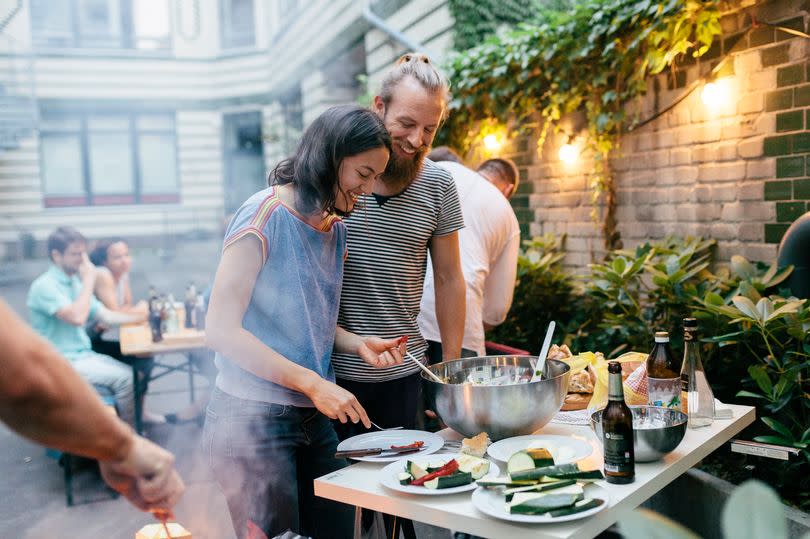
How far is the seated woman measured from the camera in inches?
220

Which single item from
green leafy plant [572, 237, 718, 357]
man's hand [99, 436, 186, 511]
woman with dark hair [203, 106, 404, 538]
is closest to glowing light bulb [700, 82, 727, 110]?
green leafy plant [572, 237, 718, 357]

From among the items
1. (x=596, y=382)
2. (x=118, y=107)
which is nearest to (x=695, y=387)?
(x=596, y=382)

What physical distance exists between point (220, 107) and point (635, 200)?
10.2 ft

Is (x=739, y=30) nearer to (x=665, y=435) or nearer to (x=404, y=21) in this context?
(x=665, y=435)

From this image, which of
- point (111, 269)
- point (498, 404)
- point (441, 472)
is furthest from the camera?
point (111, 269)

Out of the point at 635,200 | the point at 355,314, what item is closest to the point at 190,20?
the point at 355,314

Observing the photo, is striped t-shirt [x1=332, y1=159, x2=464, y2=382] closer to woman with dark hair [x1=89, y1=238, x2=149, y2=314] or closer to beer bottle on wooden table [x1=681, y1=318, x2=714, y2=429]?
beer bottle on wooden table [x1=681, y1=318, x2=714, y2=429]

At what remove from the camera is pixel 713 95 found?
14.8 feet

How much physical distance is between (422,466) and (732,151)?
350cm

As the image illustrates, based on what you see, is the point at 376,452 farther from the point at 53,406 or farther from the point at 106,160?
the point at 106,160

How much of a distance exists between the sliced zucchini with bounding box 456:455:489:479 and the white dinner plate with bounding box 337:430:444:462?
0.18m

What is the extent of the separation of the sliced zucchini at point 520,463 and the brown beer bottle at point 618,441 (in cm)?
20

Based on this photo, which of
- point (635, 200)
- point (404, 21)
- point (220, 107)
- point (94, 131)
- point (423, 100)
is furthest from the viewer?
point (404, 21)

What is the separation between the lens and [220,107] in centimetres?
484
